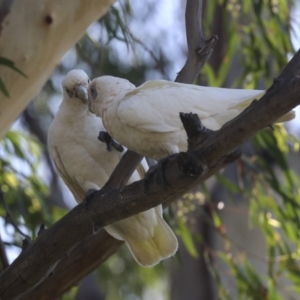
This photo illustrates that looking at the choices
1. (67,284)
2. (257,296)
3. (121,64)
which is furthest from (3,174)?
(121,64)

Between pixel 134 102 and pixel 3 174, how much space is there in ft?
3.76

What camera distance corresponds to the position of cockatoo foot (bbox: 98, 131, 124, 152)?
173cm

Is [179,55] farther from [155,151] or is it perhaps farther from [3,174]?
[155,151]

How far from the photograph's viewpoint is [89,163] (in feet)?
Answer: 5.77

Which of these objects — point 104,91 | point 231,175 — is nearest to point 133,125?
point 104,91

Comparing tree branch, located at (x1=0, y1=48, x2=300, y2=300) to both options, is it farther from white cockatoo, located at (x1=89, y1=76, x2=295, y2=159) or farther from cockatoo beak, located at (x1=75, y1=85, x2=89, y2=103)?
cockatoo beak, located at (x1=75, y1=85, x2=89, y2=103)

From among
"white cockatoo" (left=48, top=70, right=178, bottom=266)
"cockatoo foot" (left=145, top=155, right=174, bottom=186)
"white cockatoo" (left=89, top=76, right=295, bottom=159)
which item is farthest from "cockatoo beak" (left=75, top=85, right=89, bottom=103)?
"cockatoo foot" (left=145, top=155, right=174, bottom=186)

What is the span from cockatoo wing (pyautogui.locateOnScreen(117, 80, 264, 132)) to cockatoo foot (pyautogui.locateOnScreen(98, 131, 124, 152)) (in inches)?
10.6

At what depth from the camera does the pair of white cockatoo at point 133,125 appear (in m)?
1.38

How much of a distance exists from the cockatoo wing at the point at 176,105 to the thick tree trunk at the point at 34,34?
1.38ft

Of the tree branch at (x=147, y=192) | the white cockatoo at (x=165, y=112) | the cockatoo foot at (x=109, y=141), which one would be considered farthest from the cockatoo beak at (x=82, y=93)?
the tree branch at (x=147, y=192)

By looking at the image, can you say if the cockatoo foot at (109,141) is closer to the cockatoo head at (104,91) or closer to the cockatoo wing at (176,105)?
the cockatoo head at (104,91)

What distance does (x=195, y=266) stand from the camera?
392cm

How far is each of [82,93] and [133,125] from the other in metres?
0.41
